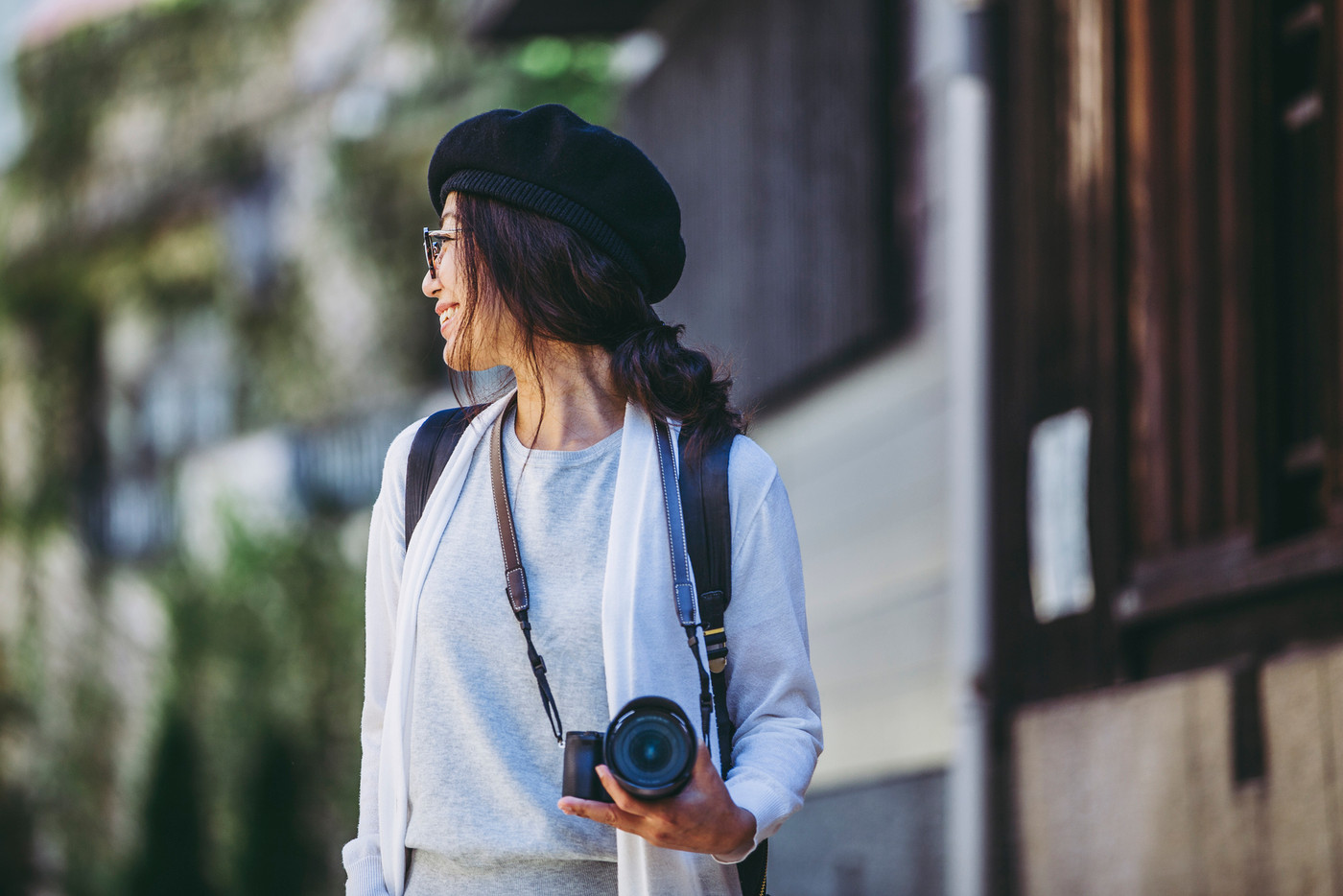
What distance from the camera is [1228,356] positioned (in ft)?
16.4

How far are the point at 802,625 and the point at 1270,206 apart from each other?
3.21m

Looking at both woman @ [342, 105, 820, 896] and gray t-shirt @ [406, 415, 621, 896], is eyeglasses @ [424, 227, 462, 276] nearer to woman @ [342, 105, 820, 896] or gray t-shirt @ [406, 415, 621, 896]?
woman @ [342, 105, 820, 896]

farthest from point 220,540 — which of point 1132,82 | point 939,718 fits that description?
point 1132,82

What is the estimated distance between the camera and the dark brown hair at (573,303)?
2.32 metres

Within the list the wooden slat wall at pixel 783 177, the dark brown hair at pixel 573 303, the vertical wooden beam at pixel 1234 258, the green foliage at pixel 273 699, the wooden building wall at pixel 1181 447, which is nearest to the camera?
the dark brown hair at pixel 573 303

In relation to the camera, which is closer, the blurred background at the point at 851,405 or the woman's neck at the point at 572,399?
the woman's neck at the point at 572,399

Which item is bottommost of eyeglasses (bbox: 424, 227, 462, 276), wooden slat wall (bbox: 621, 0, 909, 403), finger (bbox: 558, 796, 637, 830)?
finger (bbox: 558, 796, 637, 830)

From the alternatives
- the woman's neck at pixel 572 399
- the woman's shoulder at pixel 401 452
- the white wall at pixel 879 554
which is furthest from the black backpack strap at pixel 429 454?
the white wall at pixel 879 554

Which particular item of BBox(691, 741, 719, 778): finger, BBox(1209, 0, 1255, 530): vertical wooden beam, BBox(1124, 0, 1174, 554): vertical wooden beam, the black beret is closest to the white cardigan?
BBox(691, 741, 719, 778): finger

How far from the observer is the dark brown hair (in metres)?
2.32

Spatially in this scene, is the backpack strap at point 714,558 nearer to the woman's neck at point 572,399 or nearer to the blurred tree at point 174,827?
the woman's neck at point 572,399

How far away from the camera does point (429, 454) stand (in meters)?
2.48

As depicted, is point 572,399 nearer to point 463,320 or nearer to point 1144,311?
point 463,320

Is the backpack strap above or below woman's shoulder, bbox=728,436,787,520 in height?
below
